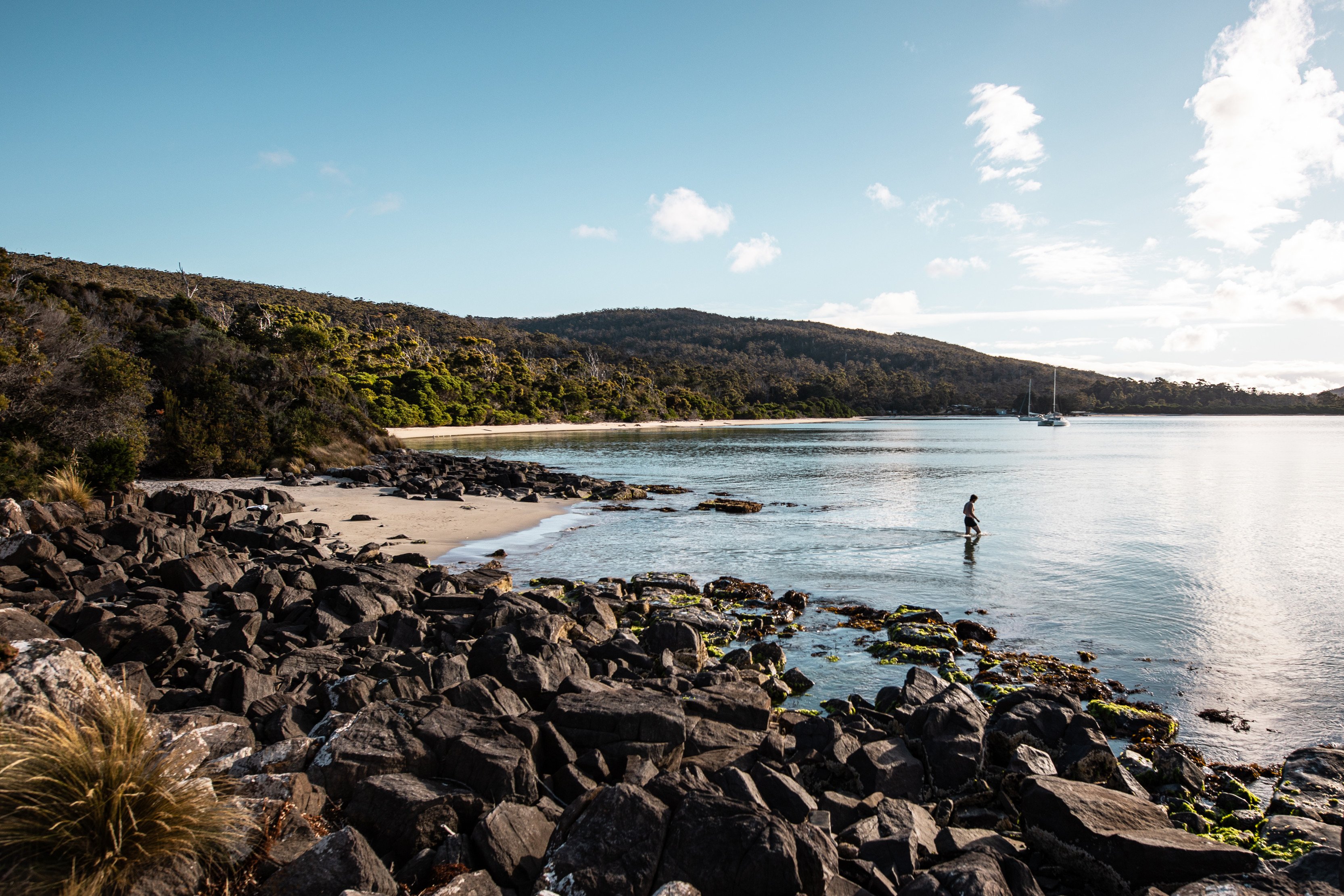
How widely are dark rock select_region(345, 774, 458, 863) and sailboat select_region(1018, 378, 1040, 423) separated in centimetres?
18080

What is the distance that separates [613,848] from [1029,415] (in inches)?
7516

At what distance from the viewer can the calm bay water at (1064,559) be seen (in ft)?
37.3

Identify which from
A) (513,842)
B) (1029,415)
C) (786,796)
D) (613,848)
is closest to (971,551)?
(786,796)

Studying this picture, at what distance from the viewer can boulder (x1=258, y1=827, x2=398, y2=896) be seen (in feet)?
13.8

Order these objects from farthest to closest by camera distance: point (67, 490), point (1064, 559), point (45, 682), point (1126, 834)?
point (1064, 559) < point (67, 490) < point (1126, 834) < point (45, 682)

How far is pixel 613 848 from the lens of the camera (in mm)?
→ 4660

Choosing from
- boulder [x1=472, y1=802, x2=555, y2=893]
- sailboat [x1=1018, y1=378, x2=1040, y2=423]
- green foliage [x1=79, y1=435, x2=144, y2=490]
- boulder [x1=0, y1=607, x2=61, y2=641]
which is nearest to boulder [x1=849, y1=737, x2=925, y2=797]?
boulder [x1=472, y1=802, x2=555, y2=893]

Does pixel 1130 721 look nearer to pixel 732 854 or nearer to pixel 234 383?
pixel 732 854

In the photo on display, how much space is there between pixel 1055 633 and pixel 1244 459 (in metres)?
63.2

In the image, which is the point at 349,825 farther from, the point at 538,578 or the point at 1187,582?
the point at 1187,582

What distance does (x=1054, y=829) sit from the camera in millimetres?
5824

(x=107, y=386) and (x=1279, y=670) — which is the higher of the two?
(x=107, y=386)

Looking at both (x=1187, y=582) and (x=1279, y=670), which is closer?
(x=1279, y=670)

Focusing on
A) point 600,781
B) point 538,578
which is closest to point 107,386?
point 538,578
